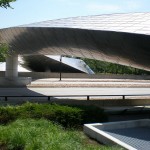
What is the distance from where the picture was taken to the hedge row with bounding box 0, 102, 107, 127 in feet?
44.0

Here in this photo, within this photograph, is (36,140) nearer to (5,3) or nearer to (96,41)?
(5,3)

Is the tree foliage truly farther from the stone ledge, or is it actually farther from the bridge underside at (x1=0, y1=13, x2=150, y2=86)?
the stone ledge

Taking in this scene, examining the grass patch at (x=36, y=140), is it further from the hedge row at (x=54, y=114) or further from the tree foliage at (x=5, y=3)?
the tree foliage at (x=5, y=3)

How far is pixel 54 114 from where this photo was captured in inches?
531

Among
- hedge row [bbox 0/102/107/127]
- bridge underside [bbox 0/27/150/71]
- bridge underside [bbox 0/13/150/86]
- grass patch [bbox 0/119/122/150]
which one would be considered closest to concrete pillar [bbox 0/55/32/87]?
bridge underside [bbox 0/27/150/71]

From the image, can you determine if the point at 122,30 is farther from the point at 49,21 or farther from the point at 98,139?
the point at 49,21

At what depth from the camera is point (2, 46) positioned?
13266mm

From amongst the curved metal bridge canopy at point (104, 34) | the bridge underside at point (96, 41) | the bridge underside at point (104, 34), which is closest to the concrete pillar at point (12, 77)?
the bridge underside at point (96, 41)

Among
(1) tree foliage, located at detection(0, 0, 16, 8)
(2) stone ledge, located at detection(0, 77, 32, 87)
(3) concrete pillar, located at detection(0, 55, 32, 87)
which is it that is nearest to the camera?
(1) tree foliage, located at detection(0, 0, 16, 8)

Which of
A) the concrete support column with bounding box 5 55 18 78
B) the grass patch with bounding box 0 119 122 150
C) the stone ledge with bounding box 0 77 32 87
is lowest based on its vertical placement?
the grass patch with bounding box 0 119 122 150

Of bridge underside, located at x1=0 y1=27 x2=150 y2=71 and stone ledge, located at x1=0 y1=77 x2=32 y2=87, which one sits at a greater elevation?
bridge underside, located at x1=0 y1=27 x2=150 y2=71

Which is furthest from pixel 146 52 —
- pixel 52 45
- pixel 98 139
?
pixel 52 45

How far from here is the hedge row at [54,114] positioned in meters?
13.4

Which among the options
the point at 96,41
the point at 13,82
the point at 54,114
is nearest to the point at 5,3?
the point at 54,114
